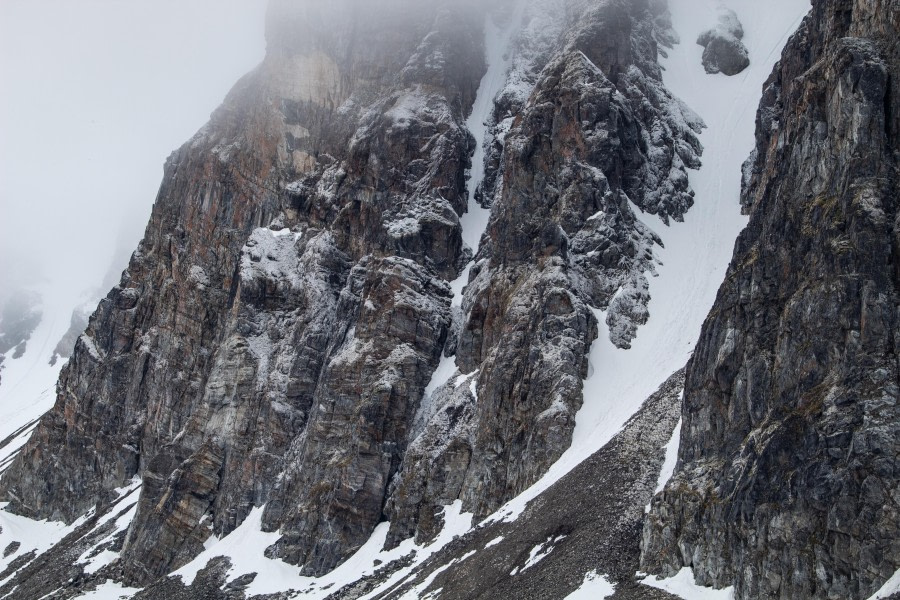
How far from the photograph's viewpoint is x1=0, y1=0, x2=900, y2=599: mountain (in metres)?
30.8

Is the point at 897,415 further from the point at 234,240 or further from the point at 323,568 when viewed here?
the point at 234,240

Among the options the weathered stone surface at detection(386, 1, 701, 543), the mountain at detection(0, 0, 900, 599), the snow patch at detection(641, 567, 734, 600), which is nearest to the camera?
the snow patch at detection(641, 567, 734, 600)

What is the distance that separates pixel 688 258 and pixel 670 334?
37.0ft

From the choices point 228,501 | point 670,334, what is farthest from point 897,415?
point 228,501

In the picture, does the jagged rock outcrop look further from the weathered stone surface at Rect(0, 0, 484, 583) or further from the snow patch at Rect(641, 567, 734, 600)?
the snow patch at Rect(641, 567, 734, 600)

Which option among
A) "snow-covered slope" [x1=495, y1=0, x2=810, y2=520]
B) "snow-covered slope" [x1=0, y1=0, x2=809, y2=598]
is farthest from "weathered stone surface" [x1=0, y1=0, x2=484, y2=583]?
"snow-covered slope" [x1=495, y1=0, x2=810, y2=520]

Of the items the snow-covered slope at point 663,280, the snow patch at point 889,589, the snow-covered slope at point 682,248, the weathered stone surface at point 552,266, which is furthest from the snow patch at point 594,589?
the weathered stone surface at point 552,266

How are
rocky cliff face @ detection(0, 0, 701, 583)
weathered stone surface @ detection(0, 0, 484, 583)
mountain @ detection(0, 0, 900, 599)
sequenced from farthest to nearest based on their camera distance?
weathered stone surface @ detection(0, 0, 484, 583) → rocky cliff face @ detection(0, 0, 701, 583) → mountain @ detection(0, 0, 900, 599)

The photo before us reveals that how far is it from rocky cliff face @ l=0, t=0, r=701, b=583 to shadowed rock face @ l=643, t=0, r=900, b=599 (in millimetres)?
18726

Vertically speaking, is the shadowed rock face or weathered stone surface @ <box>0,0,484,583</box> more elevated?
weathered stone surface @ <box>0,0,484,583</box>

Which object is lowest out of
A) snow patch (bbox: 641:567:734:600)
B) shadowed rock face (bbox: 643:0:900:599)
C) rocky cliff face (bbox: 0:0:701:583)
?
snow patch (bbox: 641:567:734:600)

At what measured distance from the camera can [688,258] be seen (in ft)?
221

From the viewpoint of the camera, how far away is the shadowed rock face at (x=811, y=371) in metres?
26.1

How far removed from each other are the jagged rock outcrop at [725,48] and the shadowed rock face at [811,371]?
5078cm
